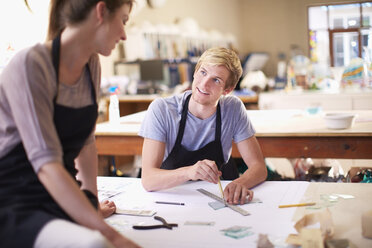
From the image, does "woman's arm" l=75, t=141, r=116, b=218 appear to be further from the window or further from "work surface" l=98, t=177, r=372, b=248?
the window

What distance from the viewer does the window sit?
359cm

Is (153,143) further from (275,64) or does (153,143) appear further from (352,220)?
(275,64)

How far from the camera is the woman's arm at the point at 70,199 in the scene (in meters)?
1.09

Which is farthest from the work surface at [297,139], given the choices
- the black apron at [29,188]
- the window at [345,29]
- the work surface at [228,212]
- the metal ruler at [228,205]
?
the black apron at [29,188]

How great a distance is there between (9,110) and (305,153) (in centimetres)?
205

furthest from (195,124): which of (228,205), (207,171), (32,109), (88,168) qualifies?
(32,109)

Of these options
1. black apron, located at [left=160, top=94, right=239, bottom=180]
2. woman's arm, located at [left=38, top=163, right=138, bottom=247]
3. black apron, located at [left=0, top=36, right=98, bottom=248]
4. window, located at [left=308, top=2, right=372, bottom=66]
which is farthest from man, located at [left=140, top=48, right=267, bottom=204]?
window, located at [left=308, top=2, right=372, bottom=66]

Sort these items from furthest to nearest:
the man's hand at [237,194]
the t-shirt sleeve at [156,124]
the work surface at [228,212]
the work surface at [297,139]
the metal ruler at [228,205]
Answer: the work surface at [297,139] < the t-shirt sleeve at [156,124] < the man's hand at [237,194] < the metal ruler at [228,205] < the work surface at [228,212]

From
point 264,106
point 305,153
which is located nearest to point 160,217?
point 305,153

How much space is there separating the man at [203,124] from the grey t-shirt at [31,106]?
0.83 metres

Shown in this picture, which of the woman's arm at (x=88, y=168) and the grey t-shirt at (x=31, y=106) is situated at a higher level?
the grey t-shirt at (x=31, y=106)

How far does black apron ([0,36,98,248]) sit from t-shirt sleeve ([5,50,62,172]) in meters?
0.08

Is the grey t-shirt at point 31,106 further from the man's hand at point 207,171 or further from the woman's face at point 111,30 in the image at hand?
the man's hand at point 207,171

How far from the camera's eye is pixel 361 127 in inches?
110
